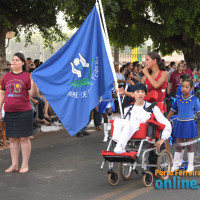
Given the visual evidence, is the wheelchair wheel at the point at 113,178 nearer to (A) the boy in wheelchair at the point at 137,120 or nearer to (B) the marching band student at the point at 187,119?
(A) the boy in wheelchair at the point at 137,120

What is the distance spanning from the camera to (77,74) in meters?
6.70

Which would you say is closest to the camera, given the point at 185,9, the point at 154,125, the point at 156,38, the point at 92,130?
the point at 154,125

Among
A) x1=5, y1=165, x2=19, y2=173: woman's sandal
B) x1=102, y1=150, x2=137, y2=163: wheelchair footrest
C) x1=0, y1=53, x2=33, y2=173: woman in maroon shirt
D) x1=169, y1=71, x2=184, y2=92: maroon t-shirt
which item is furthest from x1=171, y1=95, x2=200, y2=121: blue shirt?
x1=169, y1=71, x2=184, y2=92: maroon t-shirt

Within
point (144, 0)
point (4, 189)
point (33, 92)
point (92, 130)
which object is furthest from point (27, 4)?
point (144, 0)

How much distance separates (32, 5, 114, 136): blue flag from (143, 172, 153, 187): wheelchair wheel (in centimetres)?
122

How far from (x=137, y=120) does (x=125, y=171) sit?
2.96ft

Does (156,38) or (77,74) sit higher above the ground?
(156,38)

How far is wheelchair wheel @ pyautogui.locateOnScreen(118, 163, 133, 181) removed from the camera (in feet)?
21.0

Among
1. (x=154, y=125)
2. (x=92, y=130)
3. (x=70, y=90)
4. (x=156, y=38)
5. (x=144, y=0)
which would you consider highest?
(x=144, y=0)

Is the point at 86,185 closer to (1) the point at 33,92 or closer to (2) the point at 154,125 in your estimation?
(2) the point at 154,125

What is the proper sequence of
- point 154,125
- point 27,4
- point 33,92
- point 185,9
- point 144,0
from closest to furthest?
1. point 154,125
2. point 33,92
3. point 27,4
4. point 185,9
5. point 144,0

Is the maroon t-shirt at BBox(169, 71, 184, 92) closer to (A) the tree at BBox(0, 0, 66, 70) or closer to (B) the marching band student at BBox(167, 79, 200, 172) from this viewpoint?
(A) the tree at BBox(0, 0, 66, 70)

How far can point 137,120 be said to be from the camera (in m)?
6.25

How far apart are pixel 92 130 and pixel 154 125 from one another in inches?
253
